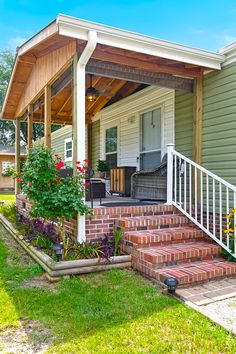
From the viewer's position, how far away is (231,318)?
2771mm

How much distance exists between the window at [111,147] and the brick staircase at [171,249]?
3898 millimetres

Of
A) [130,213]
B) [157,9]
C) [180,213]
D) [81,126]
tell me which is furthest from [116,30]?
[157,9]

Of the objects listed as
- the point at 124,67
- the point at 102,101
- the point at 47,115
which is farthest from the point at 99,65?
the point at 102,101

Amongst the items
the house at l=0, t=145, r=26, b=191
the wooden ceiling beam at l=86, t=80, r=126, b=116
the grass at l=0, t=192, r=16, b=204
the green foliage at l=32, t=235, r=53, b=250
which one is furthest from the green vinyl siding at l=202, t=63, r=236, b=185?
the house at l=0, t=145, r=26, b=191

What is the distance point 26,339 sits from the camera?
2.46m

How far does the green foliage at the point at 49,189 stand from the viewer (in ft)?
13.1

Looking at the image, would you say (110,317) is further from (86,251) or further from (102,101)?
(102,101)

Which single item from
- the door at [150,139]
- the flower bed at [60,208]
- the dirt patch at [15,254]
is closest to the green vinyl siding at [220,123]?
the door at [150,139]

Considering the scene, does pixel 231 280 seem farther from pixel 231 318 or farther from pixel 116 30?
pixel 116 30

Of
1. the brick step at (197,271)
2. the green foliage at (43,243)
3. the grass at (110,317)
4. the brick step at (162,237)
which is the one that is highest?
the brick step at (162,237)

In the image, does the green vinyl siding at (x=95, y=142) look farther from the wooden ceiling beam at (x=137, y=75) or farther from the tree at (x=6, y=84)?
the tree at (x=6, y=84)

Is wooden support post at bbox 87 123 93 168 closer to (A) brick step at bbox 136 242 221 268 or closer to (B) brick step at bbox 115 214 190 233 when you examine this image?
(B) brick step at bbox 115 214 190 233

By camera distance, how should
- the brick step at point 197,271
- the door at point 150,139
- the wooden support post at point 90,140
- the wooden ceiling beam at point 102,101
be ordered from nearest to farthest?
the brick step at point 197,271
the door at point 150,139
the wooden ceiling beam at point 102,101
the wooden support post at point 90,140

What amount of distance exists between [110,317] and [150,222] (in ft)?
6.72
